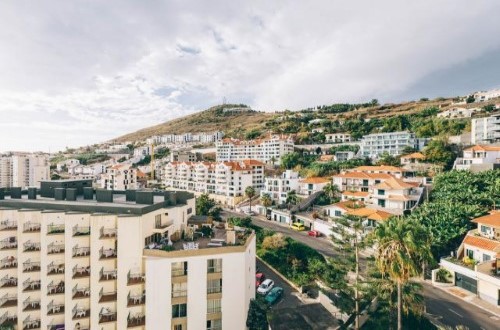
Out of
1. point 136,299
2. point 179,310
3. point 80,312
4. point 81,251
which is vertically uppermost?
point 81,251

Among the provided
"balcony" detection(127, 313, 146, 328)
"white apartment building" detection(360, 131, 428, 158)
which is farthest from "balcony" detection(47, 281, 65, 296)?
"white apartment building" detection(360, 131, 428, 158)

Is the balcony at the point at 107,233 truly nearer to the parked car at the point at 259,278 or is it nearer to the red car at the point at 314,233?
the parked car at the point at 259,278

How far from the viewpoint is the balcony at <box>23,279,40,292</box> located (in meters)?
27.5

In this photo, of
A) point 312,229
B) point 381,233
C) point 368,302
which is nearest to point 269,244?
point 312,229

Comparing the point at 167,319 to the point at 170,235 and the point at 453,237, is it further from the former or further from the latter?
the point at 453,237

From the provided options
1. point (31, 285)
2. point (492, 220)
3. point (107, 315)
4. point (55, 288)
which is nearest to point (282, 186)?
point (492, 220)

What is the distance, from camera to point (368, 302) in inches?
1031

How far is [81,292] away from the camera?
26.1 metres

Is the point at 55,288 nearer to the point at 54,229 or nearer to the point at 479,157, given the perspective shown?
the point at 54,229

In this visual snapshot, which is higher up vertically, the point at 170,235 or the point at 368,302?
the point at 170,235

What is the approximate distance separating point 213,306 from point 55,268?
1468cm

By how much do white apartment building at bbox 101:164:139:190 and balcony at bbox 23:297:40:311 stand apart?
7786 centimetres

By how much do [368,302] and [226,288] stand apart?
12.4 m

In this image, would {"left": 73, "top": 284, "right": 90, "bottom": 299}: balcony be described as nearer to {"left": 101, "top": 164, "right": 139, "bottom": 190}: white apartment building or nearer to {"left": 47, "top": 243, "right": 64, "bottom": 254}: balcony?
{"left": 47, "top": 243, "right": 64, "bottom": 254}: balcony
